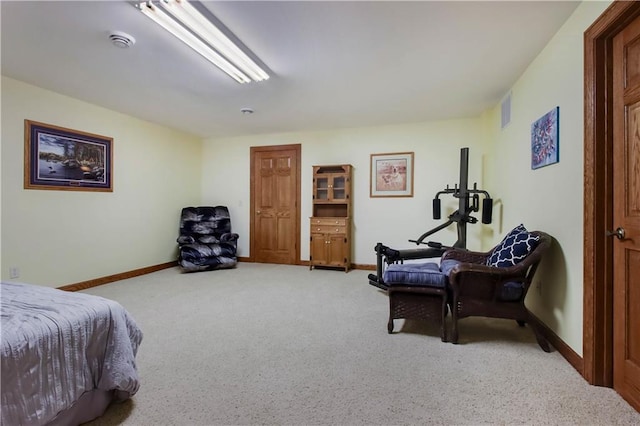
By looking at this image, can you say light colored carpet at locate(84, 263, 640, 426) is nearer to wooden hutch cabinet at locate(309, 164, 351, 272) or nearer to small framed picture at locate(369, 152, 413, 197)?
wooden hutch cabinet at locate(309, 164, 351, 272)

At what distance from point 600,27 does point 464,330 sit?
2257 mm

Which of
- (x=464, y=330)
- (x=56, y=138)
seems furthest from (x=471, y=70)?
(x=56, y=138)

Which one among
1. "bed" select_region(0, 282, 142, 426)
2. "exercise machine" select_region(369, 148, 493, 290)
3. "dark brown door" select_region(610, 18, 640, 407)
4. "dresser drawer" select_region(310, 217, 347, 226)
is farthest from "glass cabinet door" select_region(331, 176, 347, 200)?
"bed" select_region(0, 282, 142, 426)

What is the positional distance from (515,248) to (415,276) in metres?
0.80

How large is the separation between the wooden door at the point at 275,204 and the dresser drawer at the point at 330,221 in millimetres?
523

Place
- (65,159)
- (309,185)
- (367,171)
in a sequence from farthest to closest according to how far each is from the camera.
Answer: (309,185)
(367,171)
(65,159)

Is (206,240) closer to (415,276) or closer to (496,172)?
(415,276)

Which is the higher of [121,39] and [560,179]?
[121,39]

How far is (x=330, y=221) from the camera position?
16.2 feet

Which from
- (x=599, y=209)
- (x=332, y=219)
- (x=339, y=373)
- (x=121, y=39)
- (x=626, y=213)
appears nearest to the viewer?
(x=626, y=213)

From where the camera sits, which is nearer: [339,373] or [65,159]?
[339,373]

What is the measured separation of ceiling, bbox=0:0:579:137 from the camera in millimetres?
2057

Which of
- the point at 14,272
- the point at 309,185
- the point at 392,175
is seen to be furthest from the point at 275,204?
the point at 14,272

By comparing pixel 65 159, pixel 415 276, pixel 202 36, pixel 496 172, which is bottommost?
pixel 415 276
